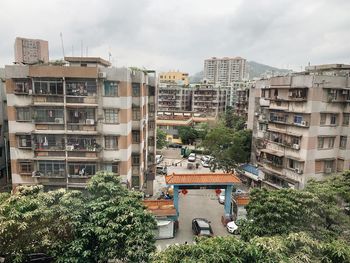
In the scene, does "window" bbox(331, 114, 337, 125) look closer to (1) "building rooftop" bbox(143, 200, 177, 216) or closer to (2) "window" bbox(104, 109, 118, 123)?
(1) "building rooftop" bbox(143, 200, 177, 216)

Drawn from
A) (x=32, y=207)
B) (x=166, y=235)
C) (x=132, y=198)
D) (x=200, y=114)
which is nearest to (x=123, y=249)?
(x=132, y=198)

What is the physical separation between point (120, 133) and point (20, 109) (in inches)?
346

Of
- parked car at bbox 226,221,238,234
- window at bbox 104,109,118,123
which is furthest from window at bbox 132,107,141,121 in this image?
parked car at bbox 226,221,238,234

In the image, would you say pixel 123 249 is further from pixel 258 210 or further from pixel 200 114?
pixel 200 114

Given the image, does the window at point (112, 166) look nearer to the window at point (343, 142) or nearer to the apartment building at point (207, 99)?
the window at point (343, 142)

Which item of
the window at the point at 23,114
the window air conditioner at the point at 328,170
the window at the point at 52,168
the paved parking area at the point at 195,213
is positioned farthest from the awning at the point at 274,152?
the window at the point at 23,114

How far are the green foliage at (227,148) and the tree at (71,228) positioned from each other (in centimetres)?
2471

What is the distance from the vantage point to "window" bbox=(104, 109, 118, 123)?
24.4 metres

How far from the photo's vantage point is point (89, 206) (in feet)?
51.4

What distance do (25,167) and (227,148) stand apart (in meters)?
25.7

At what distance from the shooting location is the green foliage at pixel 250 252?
32.1 ft

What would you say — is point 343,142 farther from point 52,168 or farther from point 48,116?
point 48,116

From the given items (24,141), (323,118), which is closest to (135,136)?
(24,141)

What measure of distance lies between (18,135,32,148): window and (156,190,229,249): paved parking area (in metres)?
14.1
